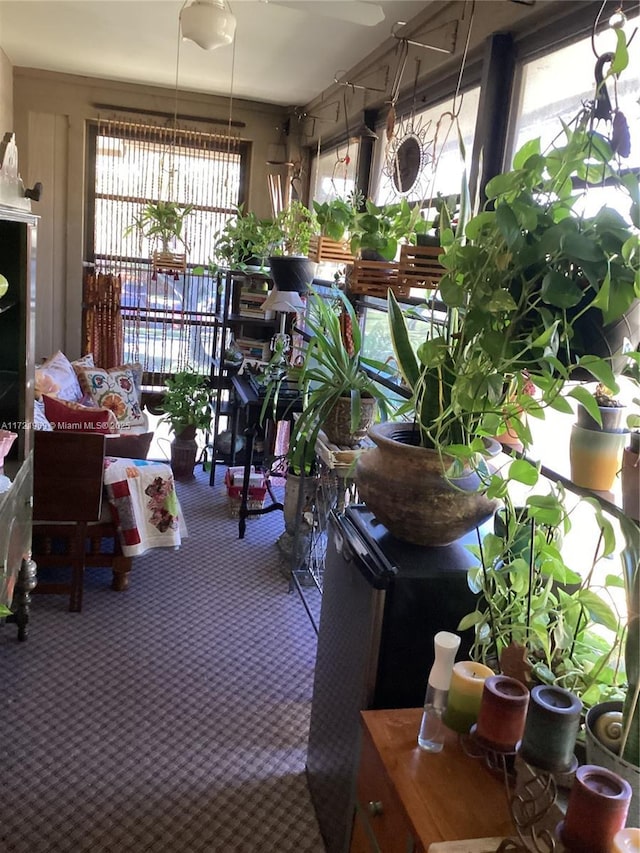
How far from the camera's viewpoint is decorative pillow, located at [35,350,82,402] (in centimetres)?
388

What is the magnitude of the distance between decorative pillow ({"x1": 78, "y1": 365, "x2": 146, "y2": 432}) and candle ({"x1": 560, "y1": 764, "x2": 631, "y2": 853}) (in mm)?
3726

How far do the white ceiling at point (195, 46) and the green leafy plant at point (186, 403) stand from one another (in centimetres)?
194

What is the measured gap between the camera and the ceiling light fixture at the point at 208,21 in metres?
2.40

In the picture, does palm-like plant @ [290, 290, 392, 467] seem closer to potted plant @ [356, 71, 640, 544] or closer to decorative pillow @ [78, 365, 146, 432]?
potted plant @ [356, 71, 640, 544]

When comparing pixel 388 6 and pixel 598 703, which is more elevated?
pixel 388 6

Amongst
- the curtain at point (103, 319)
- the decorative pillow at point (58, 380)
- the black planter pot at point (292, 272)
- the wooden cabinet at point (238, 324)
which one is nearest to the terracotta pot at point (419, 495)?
the black planter pot at point (292, 272)

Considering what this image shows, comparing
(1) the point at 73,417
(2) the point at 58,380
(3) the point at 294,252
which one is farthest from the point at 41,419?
(3) the point at 294,252

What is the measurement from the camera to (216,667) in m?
2.59

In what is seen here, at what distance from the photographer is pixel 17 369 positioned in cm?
225

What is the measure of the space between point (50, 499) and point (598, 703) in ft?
7.59

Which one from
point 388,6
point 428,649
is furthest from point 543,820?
point 388,6

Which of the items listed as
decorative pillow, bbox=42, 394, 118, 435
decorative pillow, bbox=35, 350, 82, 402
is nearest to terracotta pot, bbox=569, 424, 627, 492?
decorative pillow, bbox=42, 394, 118, 435

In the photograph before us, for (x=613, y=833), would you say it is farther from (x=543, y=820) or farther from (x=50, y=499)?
(x=50, y=499)

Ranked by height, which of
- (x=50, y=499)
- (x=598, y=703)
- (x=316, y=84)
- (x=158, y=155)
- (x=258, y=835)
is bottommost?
(x=258, y=835)
